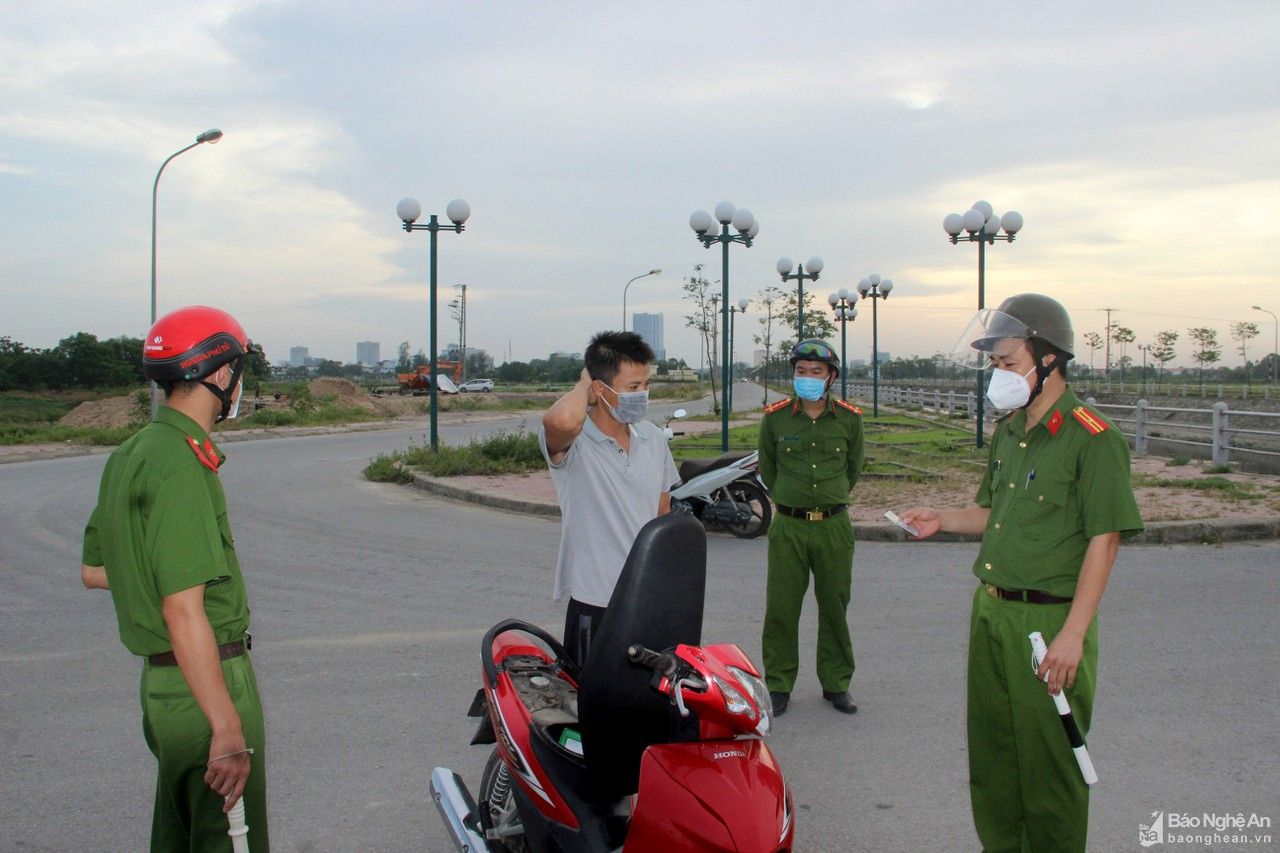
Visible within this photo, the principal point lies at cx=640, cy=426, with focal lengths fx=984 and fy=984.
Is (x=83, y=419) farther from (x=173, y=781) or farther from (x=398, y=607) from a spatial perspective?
(x=173, y=781)

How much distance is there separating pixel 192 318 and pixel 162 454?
0.39 m

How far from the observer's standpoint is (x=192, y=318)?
8.31ft

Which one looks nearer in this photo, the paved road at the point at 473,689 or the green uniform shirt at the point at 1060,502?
the green uniform shirt at the point at 1060,502

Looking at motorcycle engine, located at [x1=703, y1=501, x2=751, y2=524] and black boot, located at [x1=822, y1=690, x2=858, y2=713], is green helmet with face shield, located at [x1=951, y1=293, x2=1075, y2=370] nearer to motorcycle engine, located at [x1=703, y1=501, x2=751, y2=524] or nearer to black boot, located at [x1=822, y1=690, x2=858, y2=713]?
black boot, located at [x1=822, y1=690, x2=858, y2=713]

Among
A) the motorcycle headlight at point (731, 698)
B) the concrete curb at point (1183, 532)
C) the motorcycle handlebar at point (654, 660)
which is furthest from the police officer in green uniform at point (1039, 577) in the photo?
the concrete curb at point (1183, 532)

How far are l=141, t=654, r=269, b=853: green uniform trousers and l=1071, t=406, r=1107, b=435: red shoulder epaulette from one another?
250 cm

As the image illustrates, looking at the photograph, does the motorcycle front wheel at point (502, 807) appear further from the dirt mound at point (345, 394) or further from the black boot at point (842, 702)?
the dirt mound at point (345, 394)

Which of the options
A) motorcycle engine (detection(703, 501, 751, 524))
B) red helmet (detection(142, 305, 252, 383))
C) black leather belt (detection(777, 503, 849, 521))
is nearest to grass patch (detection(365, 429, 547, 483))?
motorcycle engine (detection(703, 501, 751, 524))

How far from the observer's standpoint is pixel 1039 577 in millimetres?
2996

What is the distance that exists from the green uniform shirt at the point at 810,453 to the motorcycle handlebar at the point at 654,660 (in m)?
2.77

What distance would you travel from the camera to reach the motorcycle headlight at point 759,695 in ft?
8.03

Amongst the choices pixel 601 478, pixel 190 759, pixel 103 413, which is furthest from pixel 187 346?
pixel 103 413

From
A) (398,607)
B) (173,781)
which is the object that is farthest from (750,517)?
(173,781)

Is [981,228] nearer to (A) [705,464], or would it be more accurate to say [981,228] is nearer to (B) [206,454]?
(A) [705,464]
